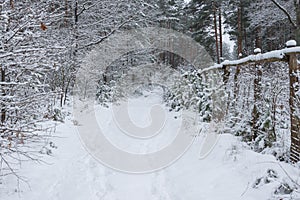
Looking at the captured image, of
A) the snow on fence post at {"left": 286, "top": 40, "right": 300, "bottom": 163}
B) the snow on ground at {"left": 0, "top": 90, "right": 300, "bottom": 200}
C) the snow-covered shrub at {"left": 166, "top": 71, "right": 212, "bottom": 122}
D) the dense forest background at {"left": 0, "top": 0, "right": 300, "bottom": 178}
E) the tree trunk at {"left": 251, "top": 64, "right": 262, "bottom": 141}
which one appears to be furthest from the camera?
the snow-covered shrub at {"left": 166, "top": 71, "right": 212, "bottom": 122}

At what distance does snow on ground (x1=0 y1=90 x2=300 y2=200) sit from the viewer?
2715mm

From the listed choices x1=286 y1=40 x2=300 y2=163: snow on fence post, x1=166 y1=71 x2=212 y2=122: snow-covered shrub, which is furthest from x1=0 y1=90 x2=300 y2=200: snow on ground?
x1=166 y1=71 x2=212 y2=122: snow-covered shrub

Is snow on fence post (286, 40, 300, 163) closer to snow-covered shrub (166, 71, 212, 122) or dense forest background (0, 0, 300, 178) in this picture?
dense forest background (0, 0, 300, 178)

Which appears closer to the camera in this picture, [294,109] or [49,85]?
[294,109]

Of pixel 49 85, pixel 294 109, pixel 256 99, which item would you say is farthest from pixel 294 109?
pixel 49 85

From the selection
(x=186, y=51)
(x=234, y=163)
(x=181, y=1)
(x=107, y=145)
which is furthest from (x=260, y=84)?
(x=181, y=1)

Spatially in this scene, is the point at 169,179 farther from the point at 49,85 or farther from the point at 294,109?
the point at 49,85

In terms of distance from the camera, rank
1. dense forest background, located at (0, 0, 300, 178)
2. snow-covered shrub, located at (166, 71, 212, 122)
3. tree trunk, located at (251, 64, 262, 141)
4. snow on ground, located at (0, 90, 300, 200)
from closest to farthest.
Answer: dense forest background, located at (0, 0, 300, 178) → snow on ground, located at (0, 90, 300, 200) → tree trunk, located at (251, 64, 262, 141) → snow-covered shrub, located at (166, 71, 212, 122)

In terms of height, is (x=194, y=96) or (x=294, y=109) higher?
(x=194, y=96)

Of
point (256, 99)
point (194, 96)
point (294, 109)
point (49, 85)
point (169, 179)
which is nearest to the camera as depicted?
point (294, 109)

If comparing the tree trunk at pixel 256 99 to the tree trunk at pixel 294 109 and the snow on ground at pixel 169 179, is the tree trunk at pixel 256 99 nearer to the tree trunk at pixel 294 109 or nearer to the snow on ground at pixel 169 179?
the snow on ground at pixel 169 179

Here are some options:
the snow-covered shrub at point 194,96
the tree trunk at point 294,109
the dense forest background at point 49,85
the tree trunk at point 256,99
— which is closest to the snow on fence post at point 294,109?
the tree trunk at point 294,109

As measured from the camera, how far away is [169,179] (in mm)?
3635

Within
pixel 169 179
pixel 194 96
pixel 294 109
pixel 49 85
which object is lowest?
pixel 169 179
